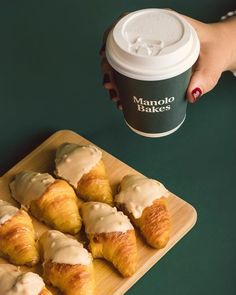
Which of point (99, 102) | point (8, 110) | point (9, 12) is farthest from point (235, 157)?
point (9, 12)

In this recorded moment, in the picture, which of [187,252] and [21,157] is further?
[21,157]

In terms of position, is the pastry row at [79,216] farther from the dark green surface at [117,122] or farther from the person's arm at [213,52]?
the person's arm at [213,52]

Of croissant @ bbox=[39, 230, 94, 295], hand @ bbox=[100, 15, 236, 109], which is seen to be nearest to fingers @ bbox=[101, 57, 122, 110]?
hand @ bbox=[100, 15, 236, 109]

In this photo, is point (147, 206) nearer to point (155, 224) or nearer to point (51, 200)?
point (155, 224)

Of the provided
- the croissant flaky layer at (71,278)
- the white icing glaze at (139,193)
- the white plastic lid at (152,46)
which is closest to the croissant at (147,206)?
the white icing glaze at (139,193)

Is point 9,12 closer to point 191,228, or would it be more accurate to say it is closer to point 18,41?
point 18,41

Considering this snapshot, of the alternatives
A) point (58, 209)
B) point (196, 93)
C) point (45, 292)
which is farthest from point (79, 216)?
point (196, 93)

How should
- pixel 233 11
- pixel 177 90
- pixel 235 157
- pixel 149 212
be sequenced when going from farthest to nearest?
pixel 233 11, pixel 235 157, pixel 149 212, pixel 177 90
